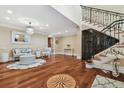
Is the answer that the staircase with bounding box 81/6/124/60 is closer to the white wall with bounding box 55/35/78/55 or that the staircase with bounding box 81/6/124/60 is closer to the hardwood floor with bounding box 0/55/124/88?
the hardwood floor with bounding box 0/55/124/88

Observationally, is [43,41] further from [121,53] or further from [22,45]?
[121,53]

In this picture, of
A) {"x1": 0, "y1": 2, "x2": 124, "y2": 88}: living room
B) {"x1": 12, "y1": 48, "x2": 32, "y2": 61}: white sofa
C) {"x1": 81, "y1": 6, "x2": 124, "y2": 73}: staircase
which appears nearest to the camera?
{"x1": 0, "y1": 2, "x2": 124, "y2": 88}: living room

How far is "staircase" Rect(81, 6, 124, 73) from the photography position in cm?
352

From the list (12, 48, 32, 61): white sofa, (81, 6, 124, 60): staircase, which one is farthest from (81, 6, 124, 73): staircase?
(12, 48, 32, 61): white sofa

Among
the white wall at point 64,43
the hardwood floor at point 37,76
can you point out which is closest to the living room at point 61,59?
the hardwood floor at point 37,76

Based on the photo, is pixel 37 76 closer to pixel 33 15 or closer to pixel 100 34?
pixel 33 15

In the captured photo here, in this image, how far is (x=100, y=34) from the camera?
4.20 m

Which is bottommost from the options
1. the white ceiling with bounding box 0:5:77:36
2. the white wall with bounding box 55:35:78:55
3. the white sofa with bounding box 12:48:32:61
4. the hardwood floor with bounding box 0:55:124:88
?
the hardwood floor with bounding box 0:55:124:88

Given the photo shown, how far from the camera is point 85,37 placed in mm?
6352

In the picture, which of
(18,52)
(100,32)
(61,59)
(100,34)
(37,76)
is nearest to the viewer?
(37,76)

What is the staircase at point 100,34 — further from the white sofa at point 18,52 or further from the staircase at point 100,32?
the white sofa at point 18,52

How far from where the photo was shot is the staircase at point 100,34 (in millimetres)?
3517

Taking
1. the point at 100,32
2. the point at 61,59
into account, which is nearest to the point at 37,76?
the point at 100,32
